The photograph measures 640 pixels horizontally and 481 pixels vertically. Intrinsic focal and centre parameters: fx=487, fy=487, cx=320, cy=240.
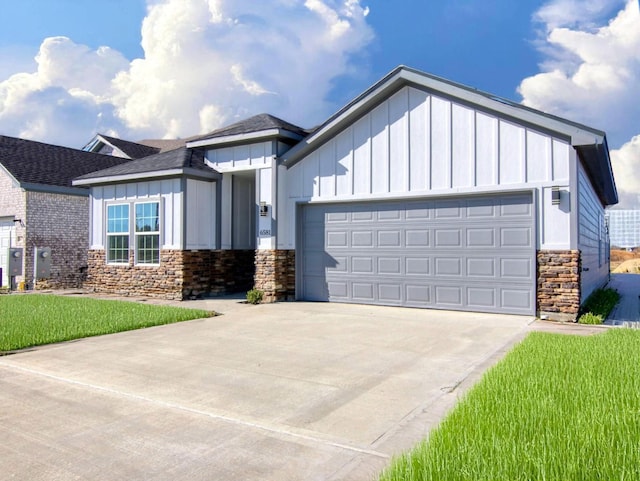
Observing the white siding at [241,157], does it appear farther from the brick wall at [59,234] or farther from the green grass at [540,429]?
the green grass at [540,429]

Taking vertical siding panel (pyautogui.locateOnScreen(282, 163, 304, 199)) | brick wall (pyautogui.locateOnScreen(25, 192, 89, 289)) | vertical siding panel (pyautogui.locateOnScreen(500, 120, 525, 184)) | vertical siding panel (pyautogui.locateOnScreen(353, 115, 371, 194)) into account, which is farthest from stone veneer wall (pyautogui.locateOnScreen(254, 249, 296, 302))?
brick wall (pyautogui.locateOnScreen(25, 192, 89, 289))

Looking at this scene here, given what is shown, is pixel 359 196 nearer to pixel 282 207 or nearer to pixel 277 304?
pixel 282 207

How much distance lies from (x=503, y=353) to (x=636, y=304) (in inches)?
323

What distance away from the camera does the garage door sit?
33.7 ft

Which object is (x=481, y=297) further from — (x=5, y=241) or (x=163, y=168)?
(x=5, y=241)

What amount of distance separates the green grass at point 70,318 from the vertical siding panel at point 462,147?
628cm

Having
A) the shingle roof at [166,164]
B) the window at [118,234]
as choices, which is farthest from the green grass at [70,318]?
the shingle roof at [166,164]

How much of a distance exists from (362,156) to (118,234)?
26.2ft

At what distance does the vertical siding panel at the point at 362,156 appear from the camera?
39.4ft

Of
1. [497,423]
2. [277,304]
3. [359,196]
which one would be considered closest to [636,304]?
[359,196]

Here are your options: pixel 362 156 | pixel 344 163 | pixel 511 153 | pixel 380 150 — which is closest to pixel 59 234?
pixel 344 163

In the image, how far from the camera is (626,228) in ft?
210

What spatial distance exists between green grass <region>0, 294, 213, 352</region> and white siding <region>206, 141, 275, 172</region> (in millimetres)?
4561

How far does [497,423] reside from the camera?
372 cm
